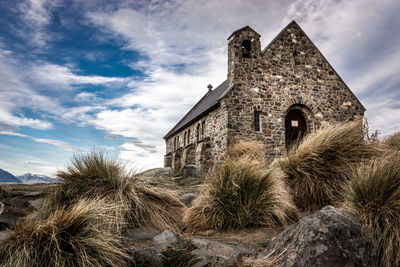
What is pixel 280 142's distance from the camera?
1376 cm

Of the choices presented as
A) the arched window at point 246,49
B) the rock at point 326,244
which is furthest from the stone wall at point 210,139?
the rock at point 326,244

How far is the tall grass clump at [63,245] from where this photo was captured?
276cm

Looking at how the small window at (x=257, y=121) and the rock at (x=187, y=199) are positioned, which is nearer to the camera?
the rock at (x=187, y=199)

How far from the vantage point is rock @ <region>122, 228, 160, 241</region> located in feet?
13.5

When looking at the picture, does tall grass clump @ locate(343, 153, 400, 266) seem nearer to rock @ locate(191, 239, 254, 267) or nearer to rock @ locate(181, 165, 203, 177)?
rock @ locate(191, 239, 254, 267)

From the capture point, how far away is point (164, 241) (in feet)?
11.9

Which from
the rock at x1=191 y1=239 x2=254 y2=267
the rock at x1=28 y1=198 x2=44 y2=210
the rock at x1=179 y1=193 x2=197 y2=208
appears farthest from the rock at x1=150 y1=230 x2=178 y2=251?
the rock at x1=28 y1=198 x2=44 y2=210

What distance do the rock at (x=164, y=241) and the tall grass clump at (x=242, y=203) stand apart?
96cm

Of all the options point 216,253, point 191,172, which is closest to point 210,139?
point 191,172

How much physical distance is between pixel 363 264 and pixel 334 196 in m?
2.03

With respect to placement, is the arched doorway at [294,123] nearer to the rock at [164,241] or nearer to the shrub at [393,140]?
the shrub at [393,140]

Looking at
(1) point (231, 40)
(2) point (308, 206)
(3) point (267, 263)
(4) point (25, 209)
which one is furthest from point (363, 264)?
(1) point (231, 40)

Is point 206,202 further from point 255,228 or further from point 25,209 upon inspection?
point 25,209

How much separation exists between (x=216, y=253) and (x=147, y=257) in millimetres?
846
